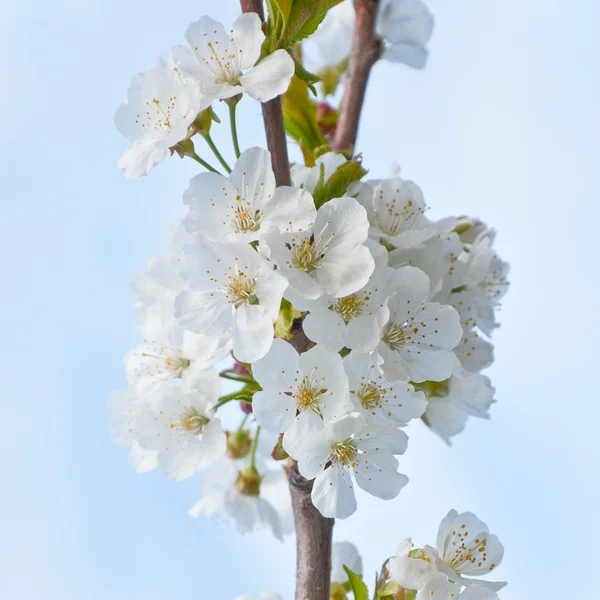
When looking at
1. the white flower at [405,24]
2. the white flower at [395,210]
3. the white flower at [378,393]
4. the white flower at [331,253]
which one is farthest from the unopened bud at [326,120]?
the white flower at [378,393]

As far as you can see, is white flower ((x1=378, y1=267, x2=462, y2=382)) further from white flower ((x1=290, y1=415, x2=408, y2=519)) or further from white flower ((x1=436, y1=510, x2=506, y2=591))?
white flower ((x1=436, y1=510, x2=506, y2=591))

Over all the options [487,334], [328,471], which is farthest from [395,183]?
[328,471]

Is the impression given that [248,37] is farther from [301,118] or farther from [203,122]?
[301,118]

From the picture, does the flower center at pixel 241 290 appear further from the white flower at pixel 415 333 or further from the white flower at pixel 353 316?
the white flower at pixel 415 333

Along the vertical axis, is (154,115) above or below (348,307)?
above

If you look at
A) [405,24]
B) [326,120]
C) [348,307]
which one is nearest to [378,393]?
[348,307]

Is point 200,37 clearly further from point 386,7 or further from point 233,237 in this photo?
point 386,7
